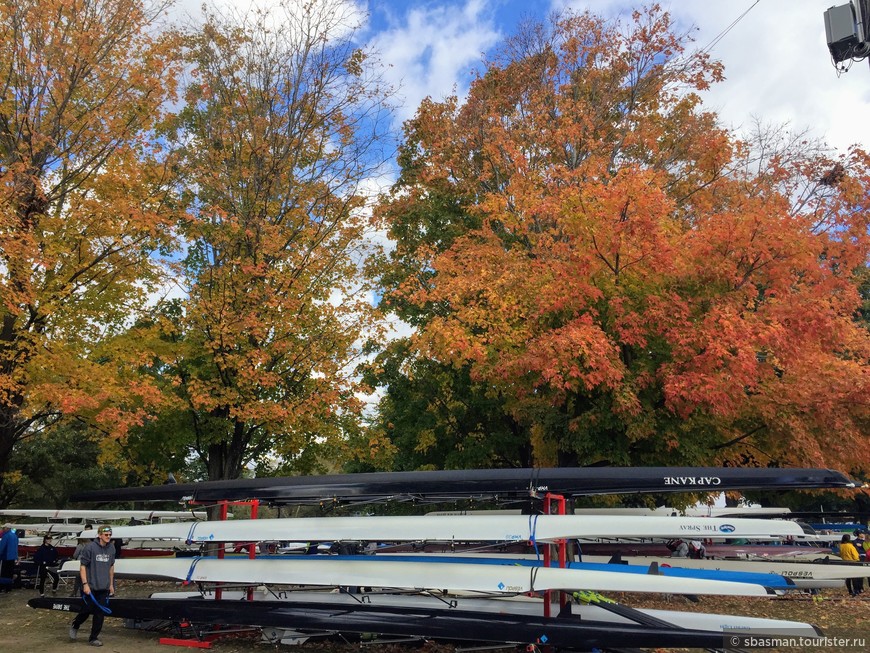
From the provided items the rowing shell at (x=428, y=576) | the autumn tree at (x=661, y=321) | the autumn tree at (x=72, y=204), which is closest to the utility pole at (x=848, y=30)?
the autumn tree at (x=661, y=321)

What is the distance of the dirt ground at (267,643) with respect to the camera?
8.46 m

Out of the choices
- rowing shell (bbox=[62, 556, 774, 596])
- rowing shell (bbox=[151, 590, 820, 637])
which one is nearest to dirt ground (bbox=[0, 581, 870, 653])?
rowing shell (bbox=[151, 590, 820, 637])

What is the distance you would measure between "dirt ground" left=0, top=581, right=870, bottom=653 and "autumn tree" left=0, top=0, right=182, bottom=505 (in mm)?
3384

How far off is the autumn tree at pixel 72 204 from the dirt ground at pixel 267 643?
3.38 m

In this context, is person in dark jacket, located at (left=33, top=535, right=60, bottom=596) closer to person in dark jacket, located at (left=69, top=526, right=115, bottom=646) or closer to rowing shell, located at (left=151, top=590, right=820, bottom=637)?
rowing shell, located at (left=151, top=590, right=820, bottom=637)

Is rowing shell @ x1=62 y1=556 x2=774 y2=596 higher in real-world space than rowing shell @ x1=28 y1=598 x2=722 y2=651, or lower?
higher

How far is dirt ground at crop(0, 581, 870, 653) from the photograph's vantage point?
8461 mm

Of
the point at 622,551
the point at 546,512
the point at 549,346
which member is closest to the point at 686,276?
the point at 549,346

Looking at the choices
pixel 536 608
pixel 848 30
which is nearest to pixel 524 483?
pixel 536 608

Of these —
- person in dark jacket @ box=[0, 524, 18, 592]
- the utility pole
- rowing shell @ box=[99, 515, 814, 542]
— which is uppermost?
the utility pole

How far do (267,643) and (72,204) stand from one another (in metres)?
9.90

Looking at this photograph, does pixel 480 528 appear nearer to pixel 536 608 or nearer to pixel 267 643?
pixel 536 608

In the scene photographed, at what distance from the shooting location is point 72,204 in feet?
44.5

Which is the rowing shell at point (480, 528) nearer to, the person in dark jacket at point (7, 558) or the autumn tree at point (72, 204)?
the autumn tree at point (72, 204)
